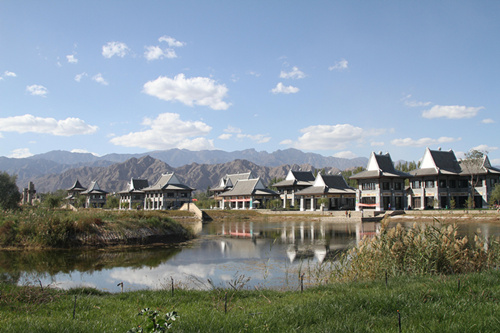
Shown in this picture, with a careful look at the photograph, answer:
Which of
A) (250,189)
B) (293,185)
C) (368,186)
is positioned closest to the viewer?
(368,186)

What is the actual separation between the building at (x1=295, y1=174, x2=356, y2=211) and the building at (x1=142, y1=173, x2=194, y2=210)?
24083 millimetres

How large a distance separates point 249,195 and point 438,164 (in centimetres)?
3102

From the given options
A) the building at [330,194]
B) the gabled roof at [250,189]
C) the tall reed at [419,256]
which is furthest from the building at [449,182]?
the tall reed at [419,256]

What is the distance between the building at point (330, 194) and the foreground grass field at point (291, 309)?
159 feet

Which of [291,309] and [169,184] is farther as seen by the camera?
[169,184]

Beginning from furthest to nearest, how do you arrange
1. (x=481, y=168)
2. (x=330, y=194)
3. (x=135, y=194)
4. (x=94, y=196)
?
(x=94, y=196) → (x=135, y=194) → (x=330, y=194) → (x=481, y=168)

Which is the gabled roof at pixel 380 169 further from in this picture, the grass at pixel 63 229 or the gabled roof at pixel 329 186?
the grass at pixel 63 229

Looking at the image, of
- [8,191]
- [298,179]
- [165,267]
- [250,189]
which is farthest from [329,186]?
[165,267]

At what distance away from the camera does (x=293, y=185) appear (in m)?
68.1

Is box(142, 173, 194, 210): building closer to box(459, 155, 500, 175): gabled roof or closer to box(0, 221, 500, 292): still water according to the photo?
box(459, 155, 500, 175): gabled roof

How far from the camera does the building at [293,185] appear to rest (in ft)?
223

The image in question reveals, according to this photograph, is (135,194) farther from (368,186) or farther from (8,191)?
(368,186)

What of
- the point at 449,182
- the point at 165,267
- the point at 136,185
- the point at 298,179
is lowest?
the point at 165,267

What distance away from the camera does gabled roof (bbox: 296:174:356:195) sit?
56844 millimetres
